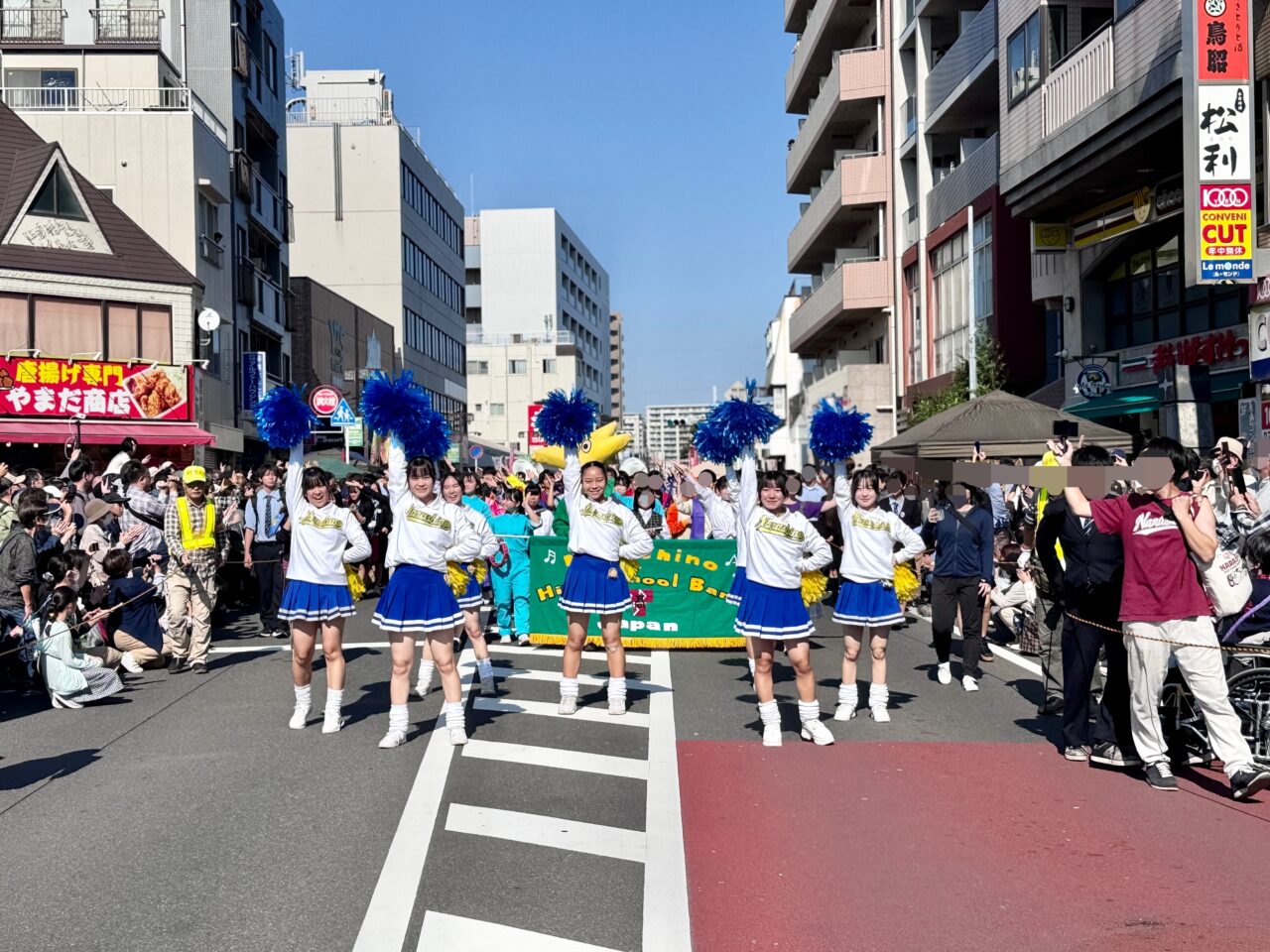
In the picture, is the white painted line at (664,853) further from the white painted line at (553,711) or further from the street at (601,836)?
the white painted line at (553,711)

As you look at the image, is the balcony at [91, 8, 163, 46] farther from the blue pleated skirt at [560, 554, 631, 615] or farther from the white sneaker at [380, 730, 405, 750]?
the white sneaker at [380, 730, 405, 750]

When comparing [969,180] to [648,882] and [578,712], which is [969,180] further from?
[648,882]

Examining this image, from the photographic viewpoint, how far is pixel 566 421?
1088 centimetres

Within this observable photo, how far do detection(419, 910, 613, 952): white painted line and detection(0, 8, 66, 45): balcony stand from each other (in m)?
35.5

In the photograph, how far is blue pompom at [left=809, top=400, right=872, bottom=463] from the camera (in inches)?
578

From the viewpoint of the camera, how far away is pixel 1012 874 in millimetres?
5852

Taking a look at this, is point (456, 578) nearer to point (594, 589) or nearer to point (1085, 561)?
point (594, 589)

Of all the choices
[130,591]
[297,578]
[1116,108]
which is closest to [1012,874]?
[297,578]

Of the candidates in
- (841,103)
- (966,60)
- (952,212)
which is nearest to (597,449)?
(966,60)

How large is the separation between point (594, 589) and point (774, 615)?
1.69 meters

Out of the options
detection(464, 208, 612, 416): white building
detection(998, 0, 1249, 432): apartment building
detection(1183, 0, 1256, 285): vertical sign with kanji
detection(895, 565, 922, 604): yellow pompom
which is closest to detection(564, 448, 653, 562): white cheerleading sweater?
detection(895, 565, 922, 604): yellow pompom

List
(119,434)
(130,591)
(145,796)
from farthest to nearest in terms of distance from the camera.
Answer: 1. (119,434)
2. (130,591)
3. (145,796)

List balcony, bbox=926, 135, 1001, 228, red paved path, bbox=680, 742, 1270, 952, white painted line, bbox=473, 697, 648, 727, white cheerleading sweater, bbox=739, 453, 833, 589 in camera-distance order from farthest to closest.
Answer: balcony, bbox=926, 135, 1001, 228
white painted line, bbox=473, 697, 648, 727
white cheerleading sweater, bbox=739, 453, 833, 589
red paved path, bbox=680, 742, 1270, 952

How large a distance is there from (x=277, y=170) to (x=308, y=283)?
4202mm
